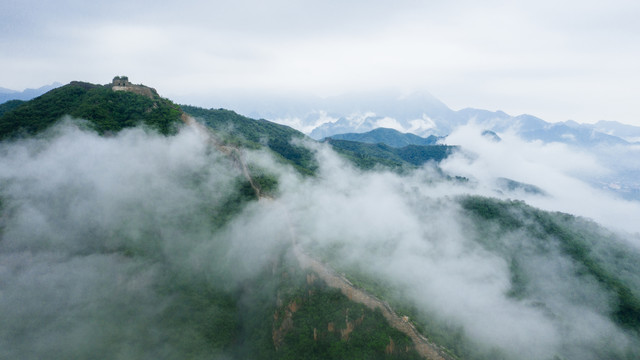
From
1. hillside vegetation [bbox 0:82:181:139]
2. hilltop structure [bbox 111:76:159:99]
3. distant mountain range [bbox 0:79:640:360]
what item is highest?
hilltop structure [bbox 111:76:159:99]

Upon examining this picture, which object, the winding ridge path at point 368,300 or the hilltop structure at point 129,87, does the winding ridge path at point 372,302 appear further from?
the hilltop structure at point 129,87

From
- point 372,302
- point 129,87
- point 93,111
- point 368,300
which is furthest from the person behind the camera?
point 129,87

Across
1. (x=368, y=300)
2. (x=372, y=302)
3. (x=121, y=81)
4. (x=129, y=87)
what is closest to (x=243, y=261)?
(x=368, y=300)

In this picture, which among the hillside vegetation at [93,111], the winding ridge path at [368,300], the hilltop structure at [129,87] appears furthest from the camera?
the hilltop structure at [129,87]

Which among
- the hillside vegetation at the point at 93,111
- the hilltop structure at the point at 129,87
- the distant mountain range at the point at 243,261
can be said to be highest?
the hilltop structure at the point at 129,87

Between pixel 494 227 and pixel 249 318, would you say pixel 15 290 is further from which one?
pixel 494 227

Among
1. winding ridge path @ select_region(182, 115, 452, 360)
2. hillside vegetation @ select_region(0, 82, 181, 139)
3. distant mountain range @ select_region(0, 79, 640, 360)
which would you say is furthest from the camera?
hillside vegetation @ select_region(0, 82, 181, 139)

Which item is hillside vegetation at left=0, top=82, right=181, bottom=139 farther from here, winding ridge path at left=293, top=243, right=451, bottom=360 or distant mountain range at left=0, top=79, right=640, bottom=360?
winding ridge path at left=293, top=243, right=451, bottom=360

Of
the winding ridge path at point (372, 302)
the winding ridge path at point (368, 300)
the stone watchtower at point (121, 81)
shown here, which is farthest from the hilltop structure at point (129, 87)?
the winding ridge path at point (372, 302)

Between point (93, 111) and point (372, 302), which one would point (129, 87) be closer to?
point (93, 111)

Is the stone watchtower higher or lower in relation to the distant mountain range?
higher

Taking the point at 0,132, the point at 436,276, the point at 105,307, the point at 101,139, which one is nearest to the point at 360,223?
the point at 436,276

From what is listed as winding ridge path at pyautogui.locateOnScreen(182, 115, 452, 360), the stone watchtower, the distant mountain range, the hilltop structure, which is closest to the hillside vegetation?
the distant mountain range
